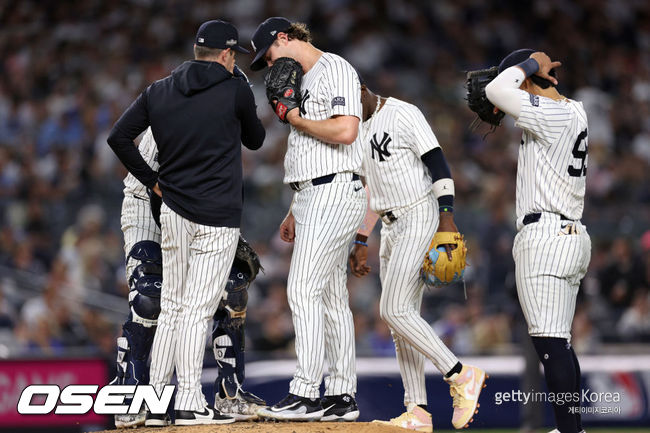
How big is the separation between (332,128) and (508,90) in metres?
0.93

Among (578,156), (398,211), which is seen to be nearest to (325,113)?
(398,211)

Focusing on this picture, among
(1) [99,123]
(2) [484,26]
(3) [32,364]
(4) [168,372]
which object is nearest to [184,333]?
(4) [168,372]

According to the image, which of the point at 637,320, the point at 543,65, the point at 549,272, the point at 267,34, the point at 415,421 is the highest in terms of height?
the point at 267,34

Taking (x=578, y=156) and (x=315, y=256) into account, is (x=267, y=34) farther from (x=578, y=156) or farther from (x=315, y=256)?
(x=578, y=156)

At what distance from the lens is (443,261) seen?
4918 millimetres

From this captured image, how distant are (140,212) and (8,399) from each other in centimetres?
320

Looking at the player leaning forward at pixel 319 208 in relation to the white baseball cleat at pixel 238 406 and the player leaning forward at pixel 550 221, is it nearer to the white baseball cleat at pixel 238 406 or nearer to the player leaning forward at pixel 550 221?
the white baseball cleat at pixel 238 406

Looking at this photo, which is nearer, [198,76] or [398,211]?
[198,76]

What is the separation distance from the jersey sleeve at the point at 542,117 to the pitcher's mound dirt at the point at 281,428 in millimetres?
1714

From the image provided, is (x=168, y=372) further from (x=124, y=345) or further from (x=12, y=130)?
(x=12, y=130)

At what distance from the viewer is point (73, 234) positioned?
10320 millimetres

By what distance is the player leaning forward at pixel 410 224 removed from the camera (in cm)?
496

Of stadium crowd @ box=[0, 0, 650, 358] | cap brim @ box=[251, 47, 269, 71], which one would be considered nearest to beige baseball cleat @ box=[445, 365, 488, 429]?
cap brim @ box=[251, 47, 269, 71]

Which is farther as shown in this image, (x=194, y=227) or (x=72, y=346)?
(x=72, y=346)
